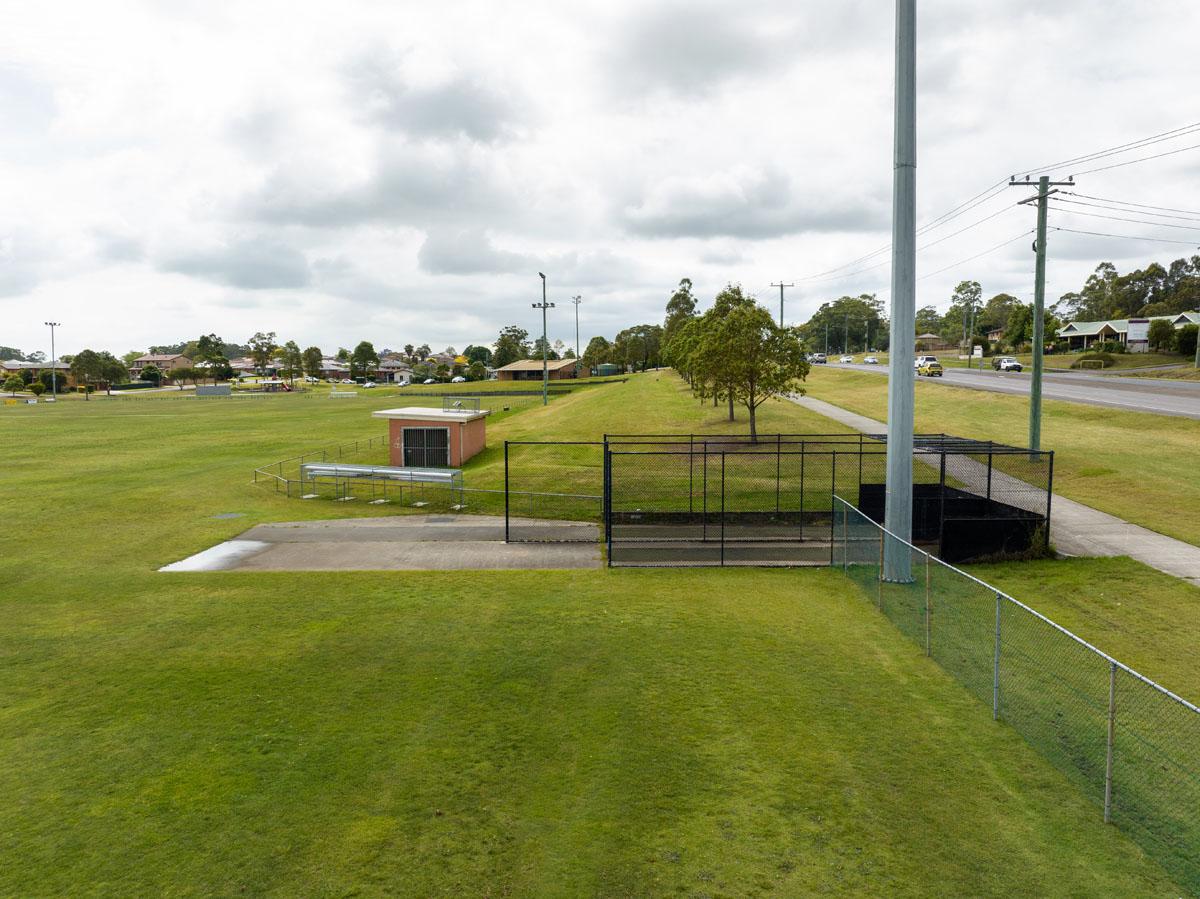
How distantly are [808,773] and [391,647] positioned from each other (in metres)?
6.79

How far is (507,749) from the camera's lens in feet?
28.9

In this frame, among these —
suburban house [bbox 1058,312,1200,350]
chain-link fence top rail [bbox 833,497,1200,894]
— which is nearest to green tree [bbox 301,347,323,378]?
suburban house [bbox 1058,312,1200,350]

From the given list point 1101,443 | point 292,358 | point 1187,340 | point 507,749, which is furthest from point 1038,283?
point 292,358

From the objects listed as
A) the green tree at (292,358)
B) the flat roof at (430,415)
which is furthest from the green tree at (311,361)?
the flat roof at (430,415)

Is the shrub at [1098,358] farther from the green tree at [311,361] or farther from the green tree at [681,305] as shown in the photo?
the green tree at [311,361]

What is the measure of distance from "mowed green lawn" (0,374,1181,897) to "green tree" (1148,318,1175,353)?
90.6 meters

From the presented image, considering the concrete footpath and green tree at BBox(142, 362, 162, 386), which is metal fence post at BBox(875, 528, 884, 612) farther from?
green tree at BBox(142, 362, 162, 386)

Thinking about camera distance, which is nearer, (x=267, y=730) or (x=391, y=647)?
(x=267, y=730)

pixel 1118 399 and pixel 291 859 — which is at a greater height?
pixel 1118 399

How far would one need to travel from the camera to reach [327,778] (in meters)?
8.13

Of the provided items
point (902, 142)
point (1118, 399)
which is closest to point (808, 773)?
point (902, 142)

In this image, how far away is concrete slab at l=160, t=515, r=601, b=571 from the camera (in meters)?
17.7

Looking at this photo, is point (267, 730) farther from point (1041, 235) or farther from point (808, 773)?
point (1041, 235)

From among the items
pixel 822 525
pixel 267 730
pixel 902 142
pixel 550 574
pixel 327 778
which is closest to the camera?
pixel 327 778
